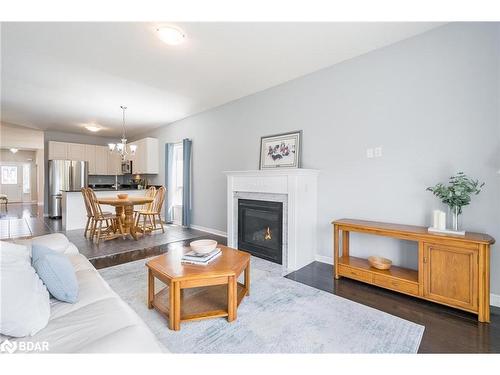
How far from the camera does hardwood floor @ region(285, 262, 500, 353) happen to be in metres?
1.58

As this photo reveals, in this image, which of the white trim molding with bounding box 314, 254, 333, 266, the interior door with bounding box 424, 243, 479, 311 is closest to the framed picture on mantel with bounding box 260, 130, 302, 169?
the white trim molding with bounding box 314, 254, 333, 266

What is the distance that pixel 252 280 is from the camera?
2.62 meters

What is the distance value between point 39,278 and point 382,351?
2142 mm

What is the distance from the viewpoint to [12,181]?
11.4m

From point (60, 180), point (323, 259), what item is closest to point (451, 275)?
point (323, 259)

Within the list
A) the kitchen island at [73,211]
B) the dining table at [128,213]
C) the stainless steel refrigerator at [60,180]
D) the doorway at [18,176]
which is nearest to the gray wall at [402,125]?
the dining table at [128,213]

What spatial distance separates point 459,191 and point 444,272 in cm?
73

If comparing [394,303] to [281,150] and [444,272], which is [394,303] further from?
[281,150]

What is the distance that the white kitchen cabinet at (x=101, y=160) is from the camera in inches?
306

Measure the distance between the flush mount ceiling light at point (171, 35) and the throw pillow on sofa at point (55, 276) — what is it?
2232 mm

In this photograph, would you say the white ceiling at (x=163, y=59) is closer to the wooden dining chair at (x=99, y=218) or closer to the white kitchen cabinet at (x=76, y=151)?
the wooden dining chair at (x=99, y=218)

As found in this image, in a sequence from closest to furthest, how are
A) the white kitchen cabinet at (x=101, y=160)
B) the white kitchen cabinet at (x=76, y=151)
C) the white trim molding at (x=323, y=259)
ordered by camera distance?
the white trim molding at (x=323, y=259) → the white kitchen cabinet at (x=76, y=151) → the white kitchen cabinet at (x=101, y=160)
